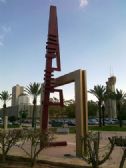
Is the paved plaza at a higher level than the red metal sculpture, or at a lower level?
lower

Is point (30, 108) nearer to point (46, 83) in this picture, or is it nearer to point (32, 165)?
point (46, 83)

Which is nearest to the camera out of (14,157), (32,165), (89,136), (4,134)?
(89,136)

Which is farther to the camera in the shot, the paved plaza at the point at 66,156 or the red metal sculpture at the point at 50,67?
the red metal sculpture at the point at 50,67

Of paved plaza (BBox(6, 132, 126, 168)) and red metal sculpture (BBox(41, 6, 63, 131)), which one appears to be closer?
paved plaza (BBox(6, 132, 126, 168))

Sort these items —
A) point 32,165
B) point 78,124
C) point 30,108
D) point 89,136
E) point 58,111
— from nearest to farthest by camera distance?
1. point 89,136
2. point 32,165
3. point 78,124
4. point 58,111
5. point 30,108

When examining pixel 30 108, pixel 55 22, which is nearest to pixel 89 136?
pixel 55 22

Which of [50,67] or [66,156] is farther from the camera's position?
[50,67]

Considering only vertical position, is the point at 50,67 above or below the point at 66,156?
above

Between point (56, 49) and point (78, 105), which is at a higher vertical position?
point (56, 49)

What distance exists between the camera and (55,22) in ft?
66.6

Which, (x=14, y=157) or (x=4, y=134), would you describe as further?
(x=14, y=157)

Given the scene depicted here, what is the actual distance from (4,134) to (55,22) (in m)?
9.87

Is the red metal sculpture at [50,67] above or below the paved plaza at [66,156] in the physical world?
above

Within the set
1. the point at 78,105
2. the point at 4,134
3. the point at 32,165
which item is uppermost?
the point at 78,105
